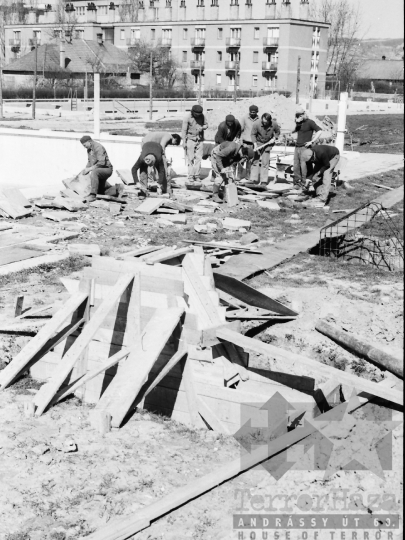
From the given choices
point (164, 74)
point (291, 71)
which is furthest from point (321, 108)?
point (164, 74)

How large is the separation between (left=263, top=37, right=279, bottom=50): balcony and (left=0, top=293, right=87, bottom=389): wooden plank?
7087 centimetres

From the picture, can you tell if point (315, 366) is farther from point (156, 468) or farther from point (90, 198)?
point (90, 198)

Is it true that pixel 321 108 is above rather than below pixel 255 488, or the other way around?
above

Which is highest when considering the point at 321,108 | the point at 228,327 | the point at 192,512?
the point at 321,108

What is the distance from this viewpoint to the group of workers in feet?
47.0

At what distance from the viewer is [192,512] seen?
14.6 feet

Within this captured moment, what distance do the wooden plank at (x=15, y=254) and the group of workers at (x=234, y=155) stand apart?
11.9 feet

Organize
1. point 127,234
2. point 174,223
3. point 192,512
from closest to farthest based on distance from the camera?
1. point 192,512
2. point 127,234
3. point 174,223

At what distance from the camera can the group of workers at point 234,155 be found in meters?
14.3

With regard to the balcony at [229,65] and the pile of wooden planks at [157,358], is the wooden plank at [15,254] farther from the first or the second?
the balcony at [229,65]

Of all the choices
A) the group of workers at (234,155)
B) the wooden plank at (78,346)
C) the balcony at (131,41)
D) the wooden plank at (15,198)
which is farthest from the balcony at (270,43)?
the wooden plank at (78,346)

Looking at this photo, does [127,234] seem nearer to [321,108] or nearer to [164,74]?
[321,108]

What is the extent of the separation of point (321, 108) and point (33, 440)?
5030 centimetres

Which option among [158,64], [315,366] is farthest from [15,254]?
[158,64]
